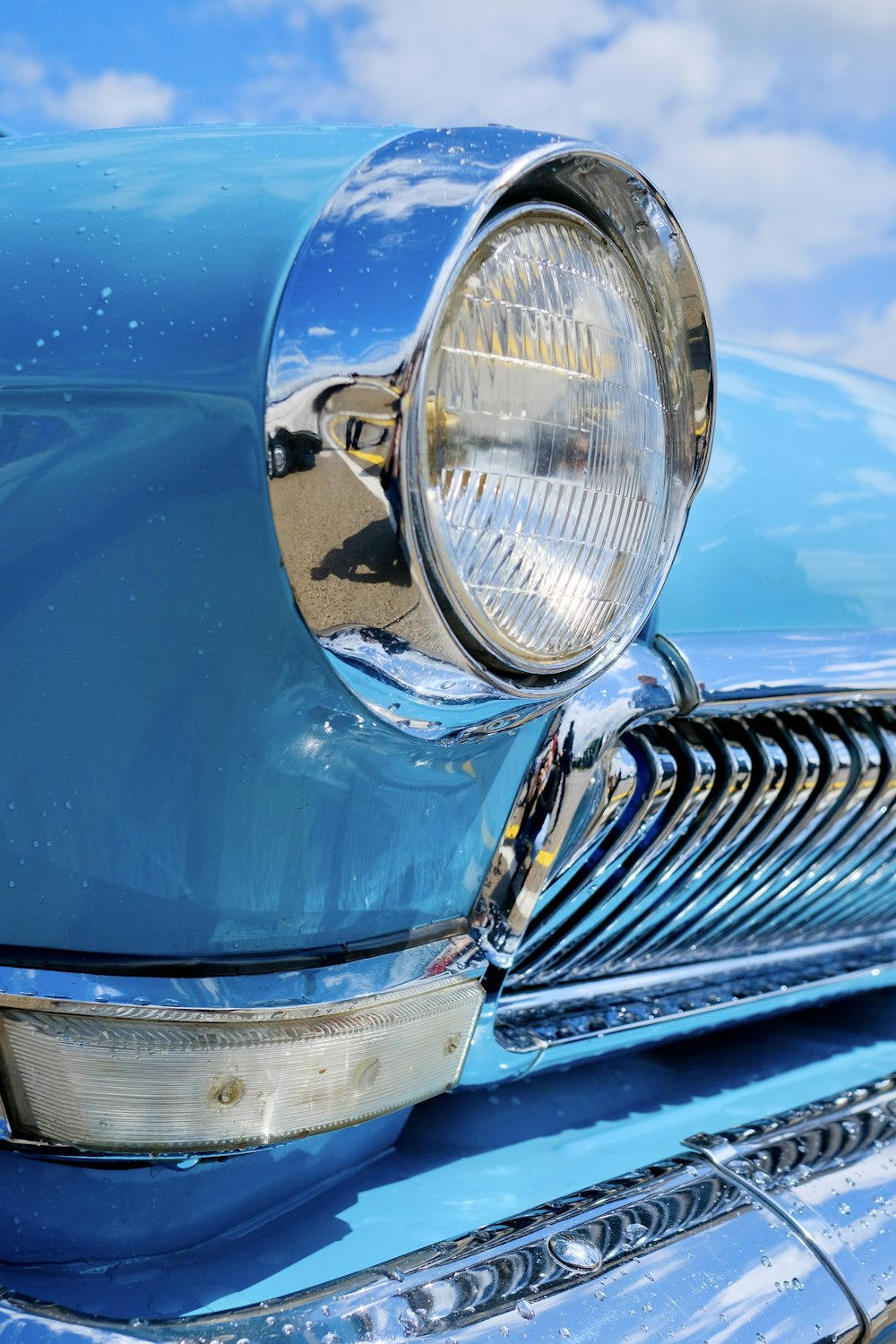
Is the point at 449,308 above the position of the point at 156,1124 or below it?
above

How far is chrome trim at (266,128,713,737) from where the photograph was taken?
25.0 inches

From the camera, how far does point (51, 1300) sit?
0.78 meters

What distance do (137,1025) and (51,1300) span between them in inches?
7.7

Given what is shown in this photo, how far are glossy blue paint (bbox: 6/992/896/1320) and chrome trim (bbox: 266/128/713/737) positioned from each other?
1.36ft

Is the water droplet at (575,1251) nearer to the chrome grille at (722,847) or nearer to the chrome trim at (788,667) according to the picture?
the chrome grille at (722,847)

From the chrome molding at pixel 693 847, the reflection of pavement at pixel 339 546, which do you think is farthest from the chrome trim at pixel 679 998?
the reflection of pavement at pixel 339 546

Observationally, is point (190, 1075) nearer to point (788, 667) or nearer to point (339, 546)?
point (339, 546)

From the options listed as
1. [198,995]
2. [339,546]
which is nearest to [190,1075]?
[198,995]

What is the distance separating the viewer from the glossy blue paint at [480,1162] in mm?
849

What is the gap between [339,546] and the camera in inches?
26.1

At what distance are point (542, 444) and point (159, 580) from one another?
23 centimetres

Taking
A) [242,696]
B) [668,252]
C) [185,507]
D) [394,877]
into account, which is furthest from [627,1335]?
[668,252]

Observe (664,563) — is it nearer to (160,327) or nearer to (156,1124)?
(160,327)

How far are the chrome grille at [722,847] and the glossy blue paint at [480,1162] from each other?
0.11 meters
